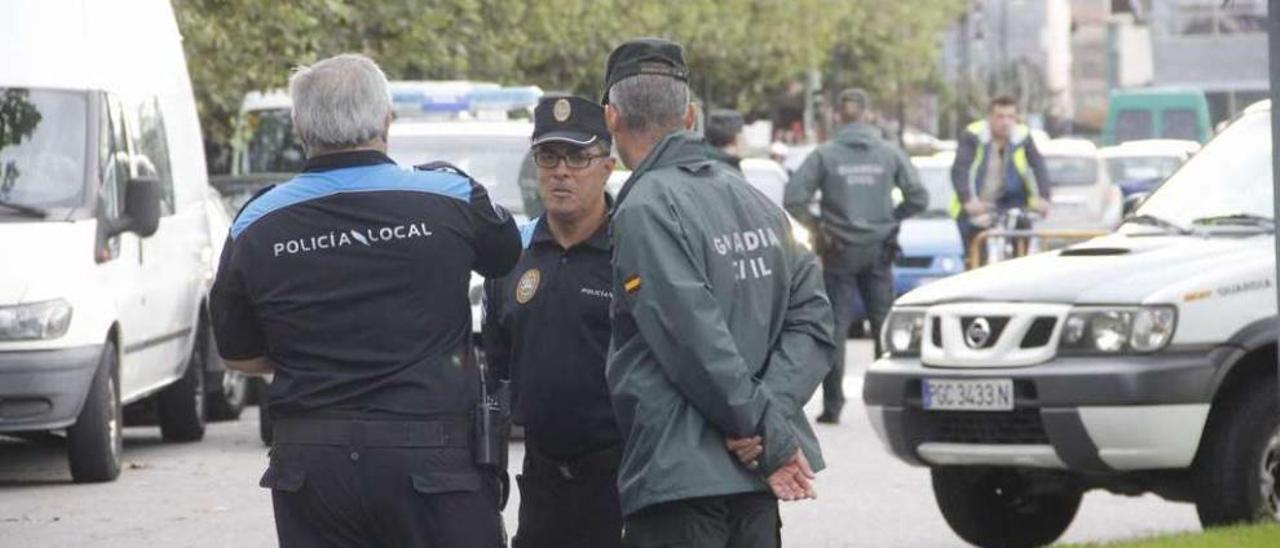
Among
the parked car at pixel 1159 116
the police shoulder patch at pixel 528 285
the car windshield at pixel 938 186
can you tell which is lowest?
the parked car at pixel 1159 116

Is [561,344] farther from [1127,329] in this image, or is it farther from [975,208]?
[975,208]

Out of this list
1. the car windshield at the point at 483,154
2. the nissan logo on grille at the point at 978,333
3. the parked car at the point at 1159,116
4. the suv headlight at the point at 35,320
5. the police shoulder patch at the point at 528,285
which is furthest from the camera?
the parked car at the point at 1159,116

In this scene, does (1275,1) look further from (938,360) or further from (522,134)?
(522,134)

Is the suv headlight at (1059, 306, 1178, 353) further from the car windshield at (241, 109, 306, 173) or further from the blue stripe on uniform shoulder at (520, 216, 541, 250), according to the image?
the car windshield at (241, 109, 306, 173)

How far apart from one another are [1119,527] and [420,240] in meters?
6.31

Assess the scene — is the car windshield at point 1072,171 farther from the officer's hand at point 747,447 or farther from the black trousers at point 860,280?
the officer's hand at point 747,447

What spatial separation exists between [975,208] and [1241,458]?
33.8 feet

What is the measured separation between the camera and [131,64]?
51.8 feet

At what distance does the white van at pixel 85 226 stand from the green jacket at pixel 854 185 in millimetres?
3670

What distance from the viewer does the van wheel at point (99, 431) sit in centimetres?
1420

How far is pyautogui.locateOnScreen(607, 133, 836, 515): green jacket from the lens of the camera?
624 centimetres

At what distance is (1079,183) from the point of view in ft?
118

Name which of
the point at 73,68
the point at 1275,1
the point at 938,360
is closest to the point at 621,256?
the point at 1275,1

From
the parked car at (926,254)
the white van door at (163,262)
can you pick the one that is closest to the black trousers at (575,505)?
the white van door at (163,262)
